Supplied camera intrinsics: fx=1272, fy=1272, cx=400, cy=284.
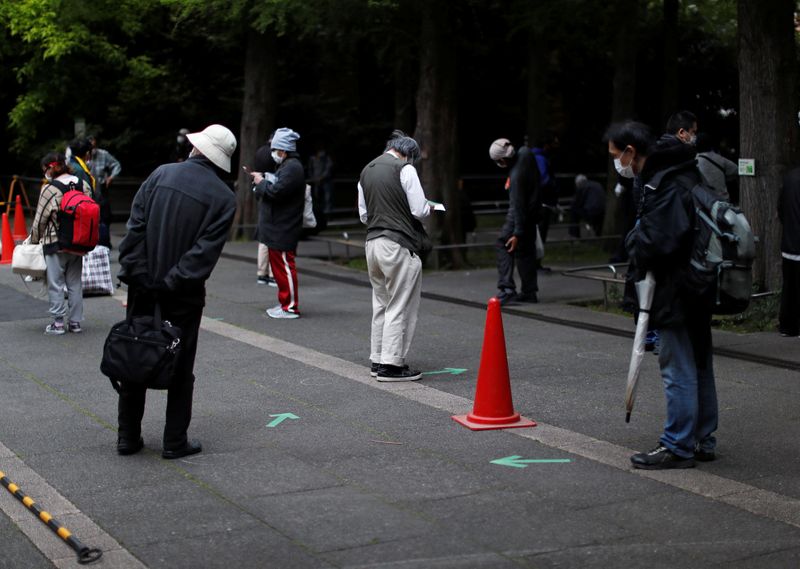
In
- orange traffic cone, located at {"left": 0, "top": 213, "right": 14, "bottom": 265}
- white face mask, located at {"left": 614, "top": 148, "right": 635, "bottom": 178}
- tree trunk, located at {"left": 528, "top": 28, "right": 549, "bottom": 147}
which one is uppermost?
tree trunk, located at {"left": 528, "top": 28, "right": 549, "bottom": 147}

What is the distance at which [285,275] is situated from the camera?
1254 cm

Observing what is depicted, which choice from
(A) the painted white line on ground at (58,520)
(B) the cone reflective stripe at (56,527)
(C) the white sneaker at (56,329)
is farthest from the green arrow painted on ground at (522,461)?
A: (C) the white sneaker at (56,329)

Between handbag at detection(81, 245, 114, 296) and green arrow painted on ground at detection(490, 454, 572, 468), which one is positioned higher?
handbag at detection(81, 245, 114, 296)

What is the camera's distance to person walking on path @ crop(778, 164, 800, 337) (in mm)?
10984

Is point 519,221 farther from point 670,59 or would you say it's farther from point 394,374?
point 670,59

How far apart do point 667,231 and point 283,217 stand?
674 cm

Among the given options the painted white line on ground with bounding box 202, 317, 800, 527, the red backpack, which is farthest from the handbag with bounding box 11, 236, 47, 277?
the painted white line on ground with bounding box 202, 317, 800, 527

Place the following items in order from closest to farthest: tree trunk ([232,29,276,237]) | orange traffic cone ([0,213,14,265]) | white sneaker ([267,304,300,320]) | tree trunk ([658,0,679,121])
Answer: white sneaker ([267,304,300,320]) < orange traffic cone ([0,213,14,265]) < tree trunk ([232,29,276,237]) < tree trunk ([658,0,679,121])

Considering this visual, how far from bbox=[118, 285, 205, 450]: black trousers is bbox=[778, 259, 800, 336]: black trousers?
600 centimetres

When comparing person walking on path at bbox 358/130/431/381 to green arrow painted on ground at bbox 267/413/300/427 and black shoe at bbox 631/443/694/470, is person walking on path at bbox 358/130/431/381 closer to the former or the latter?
green arrow painted on ground at bbox 267/413/300/427

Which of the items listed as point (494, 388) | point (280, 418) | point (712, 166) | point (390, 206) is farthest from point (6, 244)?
point (494, 388)

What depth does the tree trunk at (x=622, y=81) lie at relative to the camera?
64.7 feet

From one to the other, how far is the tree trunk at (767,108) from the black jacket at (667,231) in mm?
6315

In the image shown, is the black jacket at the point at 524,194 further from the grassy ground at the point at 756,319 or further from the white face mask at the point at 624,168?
the white face mask at the point at 624,168
